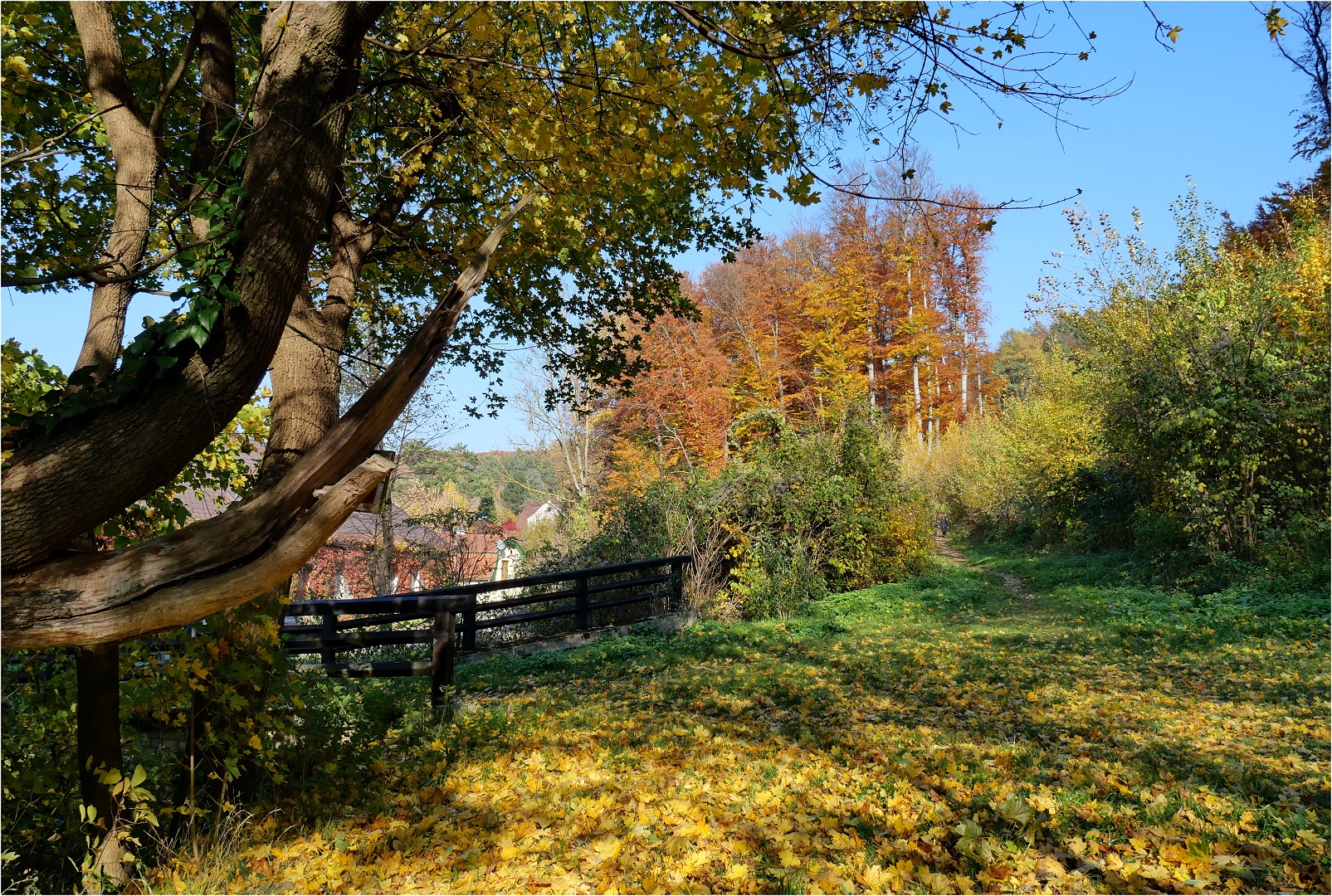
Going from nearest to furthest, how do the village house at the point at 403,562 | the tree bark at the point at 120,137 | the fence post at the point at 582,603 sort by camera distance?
1. the tree bark at the point at 120,137
2. the fence post at the point at 582,603
3. the village house at the point at 403,562

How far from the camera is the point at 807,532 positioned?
12.8 metres

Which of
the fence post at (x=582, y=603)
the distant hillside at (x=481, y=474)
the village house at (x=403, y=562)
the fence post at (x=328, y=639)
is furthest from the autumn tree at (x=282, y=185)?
the distant hillside at (x=481, y=474)

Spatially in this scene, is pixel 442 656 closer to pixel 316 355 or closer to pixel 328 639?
pixel 316 355

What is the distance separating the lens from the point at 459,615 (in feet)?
34.6

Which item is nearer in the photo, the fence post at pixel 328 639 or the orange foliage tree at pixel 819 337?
the fence post at pixel 328 639

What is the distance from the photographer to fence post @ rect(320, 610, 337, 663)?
332 inches

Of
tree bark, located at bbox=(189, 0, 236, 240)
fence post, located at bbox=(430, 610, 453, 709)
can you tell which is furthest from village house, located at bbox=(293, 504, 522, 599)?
tree bark, located at bbox=(189, 0, 236, 240)

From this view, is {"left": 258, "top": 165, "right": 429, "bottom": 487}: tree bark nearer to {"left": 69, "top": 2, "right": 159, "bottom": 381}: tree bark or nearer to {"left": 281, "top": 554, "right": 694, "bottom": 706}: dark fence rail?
{"left": 69, "top": 2, "right": 159, "bottom": 381}: tree bark

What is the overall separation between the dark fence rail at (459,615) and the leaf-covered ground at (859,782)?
33.0 inches

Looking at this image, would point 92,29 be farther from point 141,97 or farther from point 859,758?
point 859,758

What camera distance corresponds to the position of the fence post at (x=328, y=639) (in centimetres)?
845

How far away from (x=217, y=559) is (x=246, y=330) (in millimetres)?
899

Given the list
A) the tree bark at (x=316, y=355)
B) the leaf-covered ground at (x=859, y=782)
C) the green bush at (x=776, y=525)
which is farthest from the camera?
the green bush at (x=776, y=525)

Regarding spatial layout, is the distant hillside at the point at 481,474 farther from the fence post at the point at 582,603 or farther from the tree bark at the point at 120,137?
the tree bark at the point at 120,137
